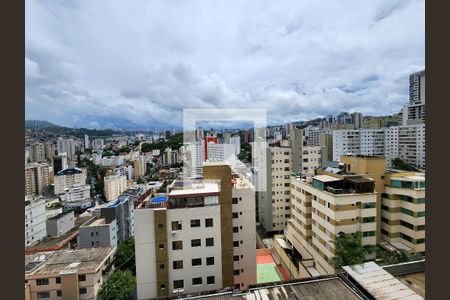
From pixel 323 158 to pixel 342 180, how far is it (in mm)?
6154

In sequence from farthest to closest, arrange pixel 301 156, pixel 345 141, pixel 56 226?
pixel 345 141, pixel 56 226, pixel 301 156

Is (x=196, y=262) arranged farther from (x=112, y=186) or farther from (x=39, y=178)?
(x=39, y=178)

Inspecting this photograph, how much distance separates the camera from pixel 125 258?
21.0ft

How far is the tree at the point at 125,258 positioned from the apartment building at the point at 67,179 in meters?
9.82

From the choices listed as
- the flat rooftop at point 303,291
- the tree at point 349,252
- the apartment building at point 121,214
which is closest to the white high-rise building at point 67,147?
the apartment building at point 121,214

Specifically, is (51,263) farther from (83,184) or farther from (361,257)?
(83,184)

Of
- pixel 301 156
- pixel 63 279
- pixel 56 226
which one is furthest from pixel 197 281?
pixel 56 226

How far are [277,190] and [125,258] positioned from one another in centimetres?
570

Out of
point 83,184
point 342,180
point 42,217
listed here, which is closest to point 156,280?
point 342,180

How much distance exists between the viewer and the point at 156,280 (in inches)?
149

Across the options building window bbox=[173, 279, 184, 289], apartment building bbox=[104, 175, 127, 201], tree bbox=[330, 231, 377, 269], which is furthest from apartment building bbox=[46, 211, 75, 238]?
tree bbox=[330, 231, 377, 269]

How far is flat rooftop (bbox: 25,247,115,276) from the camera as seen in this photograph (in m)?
4.83

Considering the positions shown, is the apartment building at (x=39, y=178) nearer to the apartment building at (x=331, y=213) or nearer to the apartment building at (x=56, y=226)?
the apartment building at (x=56, y=226)

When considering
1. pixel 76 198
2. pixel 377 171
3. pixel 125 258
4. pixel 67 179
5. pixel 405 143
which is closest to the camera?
pixel 377 171
